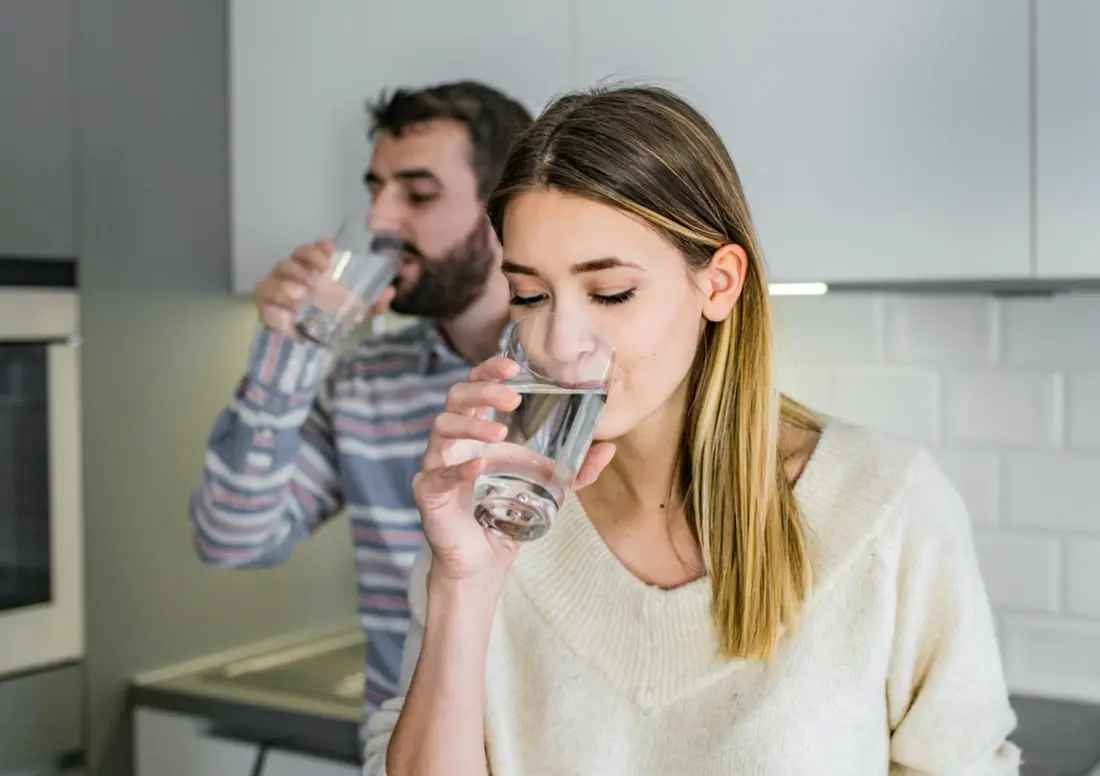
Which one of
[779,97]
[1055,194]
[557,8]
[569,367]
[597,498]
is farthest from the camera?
[557,8]

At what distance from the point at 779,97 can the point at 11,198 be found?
1127mm

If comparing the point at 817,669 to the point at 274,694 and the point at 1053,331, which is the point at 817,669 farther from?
the point at 274,694

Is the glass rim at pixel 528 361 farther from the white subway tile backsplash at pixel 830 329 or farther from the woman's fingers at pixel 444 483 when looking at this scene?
the white subway tile backsplash at pixel 830 329

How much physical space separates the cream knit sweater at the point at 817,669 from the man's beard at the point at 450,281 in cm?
60

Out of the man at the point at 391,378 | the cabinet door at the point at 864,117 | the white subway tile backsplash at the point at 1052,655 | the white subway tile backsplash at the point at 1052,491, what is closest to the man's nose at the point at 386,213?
the man at the point at 391,378

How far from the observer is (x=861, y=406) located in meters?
2.14

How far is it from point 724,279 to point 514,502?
34 cm

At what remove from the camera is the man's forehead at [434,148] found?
184cm

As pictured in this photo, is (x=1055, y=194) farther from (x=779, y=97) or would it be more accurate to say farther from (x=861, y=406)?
(x=861, y=406)

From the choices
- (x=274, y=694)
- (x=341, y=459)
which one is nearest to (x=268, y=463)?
(x=341, y=459)

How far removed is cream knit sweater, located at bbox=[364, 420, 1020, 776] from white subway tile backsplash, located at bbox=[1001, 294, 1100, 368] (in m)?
0.83

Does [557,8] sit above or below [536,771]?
above

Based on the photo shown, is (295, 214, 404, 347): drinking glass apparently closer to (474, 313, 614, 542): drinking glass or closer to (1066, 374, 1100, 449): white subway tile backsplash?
(474, 313, 614, 542): drinking glass

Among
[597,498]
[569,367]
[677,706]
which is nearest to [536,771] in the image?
[677,706]
